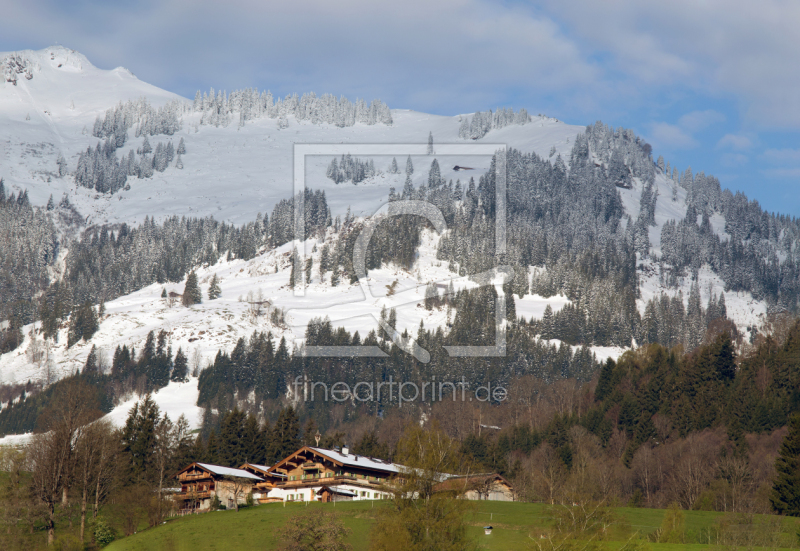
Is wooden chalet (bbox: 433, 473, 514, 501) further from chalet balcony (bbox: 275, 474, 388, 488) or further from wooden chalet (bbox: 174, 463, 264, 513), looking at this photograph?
wooden chalet (bbox: 174, 463, 264, 513)

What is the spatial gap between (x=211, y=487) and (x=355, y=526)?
30.5m

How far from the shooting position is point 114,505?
84.6 meters

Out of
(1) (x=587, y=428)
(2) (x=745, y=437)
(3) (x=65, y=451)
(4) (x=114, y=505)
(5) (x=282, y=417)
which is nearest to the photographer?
(3) (x=65, y=451)

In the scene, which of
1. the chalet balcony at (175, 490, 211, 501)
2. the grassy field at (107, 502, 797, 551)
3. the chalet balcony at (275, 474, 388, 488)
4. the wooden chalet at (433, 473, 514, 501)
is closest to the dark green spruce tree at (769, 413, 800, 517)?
the grassy field at (107, 502, 797, 551)

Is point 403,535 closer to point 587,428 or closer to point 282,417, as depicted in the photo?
point 282,417

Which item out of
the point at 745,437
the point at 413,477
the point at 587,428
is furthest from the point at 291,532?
the point at 587,428

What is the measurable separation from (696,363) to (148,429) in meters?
78.5

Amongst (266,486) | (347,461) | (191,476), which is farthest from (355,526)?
(191,476)

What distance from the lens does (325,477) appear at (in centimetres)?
8738

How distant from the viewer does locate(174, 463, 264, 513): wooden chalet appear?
88.5m

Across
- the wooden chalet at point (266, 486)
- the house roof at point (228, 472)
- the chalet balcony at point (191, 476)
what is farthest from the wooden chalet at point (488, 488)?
the chalet balcony at point (191, 476)

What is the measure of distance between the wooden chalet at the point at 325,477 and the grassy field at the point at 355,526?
10.8 meters

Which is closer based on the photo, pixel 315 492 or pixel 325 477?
pixel 315 492

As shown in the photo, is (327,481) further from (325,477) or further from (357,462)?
(357,462)
